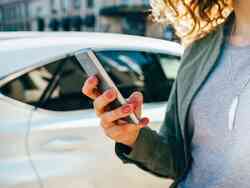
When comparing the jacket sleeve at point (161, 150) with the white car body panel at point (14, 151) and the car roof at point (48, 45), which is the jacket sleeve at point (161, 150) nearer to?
the white car body panel at point (14, 151)

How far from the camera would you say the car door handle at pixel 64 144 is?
7.28ft

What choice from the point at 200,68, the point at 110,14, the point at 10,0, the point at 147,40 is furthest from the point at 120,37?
the point at 10,0

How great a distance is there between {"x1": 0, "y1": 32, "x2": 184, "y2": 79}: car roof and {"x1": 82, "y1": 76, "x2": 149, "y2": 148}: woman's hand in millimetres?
1259

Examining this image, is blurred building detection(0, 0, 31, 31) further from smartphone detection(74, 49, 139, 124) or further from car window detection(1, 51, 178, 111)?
smartphone detection(74, 49, 139, 124)

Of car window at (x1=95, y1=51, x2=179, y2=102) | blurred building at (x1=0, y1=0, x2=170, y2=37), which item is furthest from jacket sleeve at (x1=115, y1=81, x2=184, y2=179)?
blurred building at (x1=0, y1=0, x2=170, y2=37)

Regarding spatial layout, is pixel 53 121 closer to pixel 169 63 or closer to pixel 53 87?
pixel 53 87

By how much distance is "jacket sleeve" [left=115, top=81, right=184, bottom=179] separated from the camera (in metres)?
1.10

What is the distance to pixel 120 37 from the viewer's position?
8.63ft

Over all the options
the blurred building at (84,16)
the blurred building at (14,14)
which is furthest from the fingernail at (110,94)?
the blurred building at (14,14)

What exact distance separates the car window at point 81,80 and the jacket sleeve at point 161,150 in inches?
48.9

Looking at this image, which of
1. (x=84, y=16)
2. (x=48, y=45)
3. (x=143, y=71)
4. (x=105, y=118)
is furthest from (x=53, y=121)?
(x=84, y=16)

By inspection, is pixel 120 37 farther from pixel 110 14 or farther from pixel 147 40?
pixel 110 14

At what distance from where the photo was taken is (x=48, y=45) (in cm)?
232

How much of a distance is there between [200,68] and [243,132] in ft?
0.62
